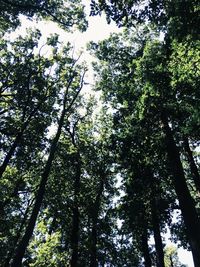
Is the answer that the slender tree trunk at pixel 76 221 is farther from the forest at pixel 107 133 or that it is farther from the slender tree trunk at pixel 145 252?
the slender tree trunk at pixel 145 252

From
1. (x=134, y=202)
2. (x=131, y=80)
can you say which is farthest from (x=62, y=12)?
(x=134, y=202)

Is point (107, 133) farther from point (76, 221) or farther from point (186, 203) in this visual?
point (186, 203)

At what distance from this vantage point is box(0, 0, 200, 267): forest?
12531 mm

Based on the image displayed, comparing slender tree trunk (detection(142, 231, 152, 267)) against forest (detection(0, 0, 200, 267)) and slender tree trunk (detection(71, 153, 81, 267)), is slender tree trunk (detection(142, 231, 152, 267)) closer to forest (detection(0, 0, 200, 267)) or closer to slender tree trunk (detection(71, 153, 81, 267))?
forest (detection(0, 0, 200, 267))

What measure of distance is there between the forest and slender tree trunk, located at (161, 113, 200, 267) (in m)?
0.04

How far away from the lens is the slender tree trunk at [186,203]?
12070mm

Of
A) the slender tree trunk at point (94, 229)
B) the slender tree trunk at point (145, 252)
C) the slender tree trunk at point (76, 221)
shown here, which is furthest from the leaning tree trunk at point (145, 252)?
the slender tree trunk at point (76, 221)

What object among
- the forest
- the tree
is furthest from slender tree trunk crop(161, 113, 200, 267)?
the tree

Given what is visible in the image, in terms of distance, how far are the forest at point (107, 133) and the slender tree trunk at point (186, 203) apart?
0.04 meters

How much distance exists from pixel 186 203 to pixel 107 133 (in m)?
16.4

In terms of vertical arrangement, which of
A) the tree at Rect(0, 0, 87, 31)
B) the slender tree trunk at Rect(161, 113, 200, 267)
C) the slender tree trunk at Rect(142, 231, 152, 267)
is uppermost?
the tree at Rect(0, 0, 87, 31)

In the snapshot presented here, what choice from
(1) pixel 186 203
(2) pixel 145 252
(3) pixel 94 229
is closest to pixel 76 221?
(3) pixel 94 229

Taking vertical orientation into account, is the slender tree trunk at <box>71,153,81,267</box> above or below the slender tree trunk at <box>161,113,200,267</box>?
above

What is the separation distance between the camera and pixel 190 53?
1157 centimetres
